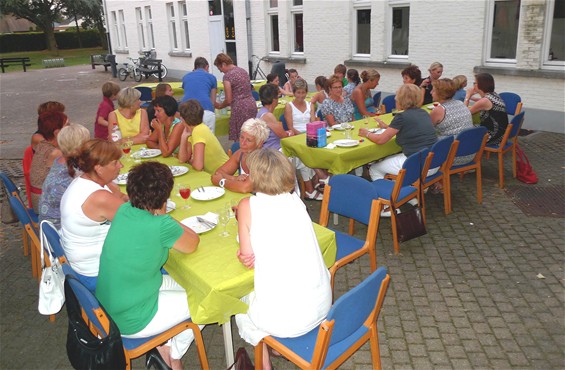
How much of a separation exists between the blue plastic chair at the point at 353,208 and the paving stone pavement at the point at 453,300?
1.90 ft

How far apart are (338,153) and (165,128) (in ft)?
6.95

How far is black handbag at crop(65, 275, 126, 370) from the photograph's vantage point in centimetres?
243

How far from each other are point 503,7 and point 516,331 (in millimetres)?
7581

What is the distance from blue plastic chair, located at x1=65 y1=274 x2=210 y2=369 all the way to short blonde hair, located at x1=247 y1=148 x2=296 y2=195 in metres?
1.04

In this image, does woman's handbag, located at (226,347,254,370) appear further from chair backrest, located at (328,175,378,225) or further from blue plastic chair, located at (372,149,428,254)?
blue plastic chair, located at (372,149,428,254)

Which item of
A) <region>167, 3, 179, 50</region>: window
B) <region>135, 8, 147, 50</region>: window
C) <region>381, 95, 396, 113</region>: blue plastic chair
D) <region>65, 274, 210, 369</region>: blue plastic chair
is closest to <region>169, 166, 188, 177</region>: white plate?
<region>65, 274, 210, 369</region>: blue plastic chair

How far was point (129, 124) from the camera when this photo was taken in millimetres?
5871

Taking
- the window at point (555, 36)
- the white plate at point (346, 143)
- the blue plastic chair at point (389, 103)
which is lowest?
the white plate at point (346, 143)

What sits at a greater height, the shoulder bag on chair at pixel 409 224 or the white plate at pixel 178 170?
the white plate at pixel 178 170

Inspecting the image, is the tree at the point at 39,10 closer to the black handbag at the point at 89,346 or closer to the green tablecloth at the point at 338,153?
the green tablecloth at the point at 338,153

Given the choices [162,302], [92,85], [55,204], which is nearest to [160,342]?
[162,302]

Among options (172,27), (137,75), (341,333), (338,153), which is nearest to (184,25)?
(172,27)

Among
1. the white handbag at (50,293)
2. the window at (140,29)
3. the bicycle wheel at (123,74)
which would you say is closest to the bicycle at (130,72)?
the bicycle wheel at (123,74)

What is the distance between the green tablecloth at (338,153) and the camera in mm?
4977
